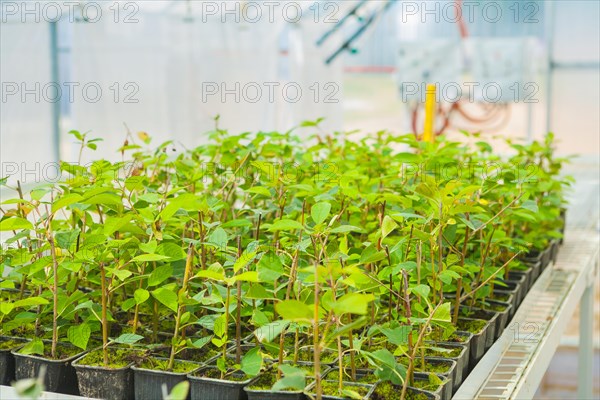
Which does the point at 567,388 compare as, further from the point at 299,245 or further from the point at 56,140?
the point at 299,245

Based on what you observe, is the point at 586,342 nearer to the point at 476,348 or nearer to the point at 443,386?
the point at 476,348

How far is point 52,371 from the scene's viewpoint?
1138mm

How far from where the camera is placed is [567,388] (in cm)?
346

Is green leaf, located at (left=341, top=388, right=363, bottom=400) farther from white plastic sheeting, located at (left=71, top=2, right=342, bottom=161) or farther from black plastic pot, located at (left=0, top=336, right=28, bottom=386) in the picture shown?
white plastic sheeting, located at (left=71, top=2, right=342, bottom=161)

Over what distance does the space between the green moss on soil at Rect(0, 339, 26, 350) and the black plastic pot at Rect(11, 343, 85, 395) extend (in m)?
0.04

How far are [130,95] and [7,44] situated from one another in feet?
3.09

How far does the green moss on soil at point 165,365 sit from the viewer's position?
112 centimetres

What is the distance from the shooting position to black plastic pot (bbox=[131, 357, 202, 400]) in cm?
108

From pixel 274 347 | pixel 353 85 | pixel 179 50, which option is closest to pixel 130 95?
pixel 179 50

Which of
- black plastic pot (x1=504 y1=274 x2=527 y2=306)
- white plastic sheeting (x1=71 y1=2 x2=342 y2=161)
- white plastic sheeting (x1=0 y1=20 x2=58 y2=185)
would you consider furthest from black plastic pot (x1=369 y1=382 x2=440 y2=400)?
white plastic sheeting (x1=71 y1=2 x2=342 y2=161)

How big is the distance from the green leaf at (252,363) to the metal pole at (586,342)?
1.52m

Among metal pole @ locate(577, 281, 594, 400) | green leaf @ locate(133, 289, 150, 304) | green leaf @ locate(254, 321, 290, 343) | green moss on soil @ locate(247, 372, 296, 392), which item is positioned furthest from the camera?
metal pole @ locate(577, 281, 594, 400)

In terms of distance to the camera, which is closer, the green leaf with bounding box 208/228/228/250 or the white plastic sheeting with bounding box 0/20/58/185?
the green leaf with bounding box 208/228/228/250

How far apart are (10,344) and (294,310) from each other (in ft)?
1.98
